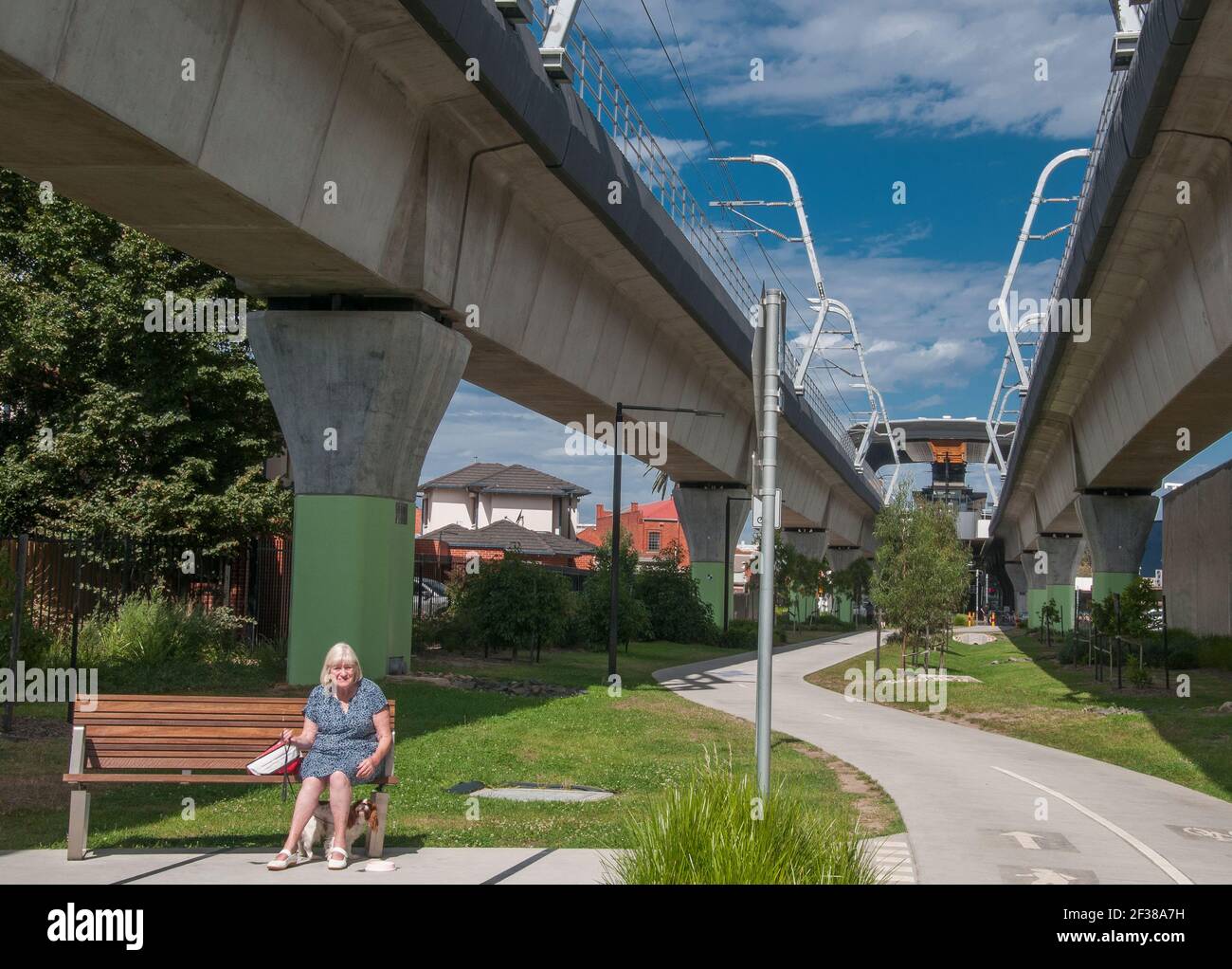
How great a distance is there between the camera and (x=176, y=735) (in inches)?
364

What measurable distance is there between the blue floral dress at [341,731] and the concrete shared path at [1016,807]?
3838 millimetres

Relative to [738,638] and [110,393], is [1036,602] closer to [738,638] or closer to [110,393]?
[738,638]

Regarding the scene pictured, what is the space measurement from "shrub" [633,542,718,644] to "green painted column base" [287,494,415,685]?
78.2 ft

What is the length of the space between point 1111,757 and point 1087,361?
45.2 feet

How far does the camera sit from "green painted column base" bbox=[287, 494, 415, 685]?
18.9m

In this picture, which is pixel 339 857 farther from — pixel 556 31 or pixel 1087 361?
pixel 1087 361

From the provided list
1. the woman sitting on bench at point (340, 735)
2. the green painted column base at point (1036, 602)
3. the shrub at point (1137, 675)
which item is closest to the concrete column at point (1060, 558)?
the green painted column base at point (1036, 602)

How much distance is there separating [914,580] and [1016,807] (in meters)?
21.3

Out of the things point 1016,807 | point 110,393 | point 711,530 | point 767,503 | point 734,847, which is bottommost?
point 1016,807

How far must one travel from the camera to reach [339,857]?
26.9 ft

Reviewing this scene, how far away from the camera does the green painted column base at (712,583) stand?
152 feet

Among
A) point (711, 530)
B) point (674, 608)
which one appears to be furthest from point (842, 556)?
point (674, 608)

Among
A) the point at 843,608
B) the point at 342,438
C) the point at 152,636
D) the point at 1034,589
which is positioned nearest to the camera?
the point at 342,438

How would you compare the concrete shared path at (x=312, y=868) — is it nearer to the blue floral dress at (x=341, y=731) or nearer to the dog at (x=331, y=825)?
the dog at (x=331, y=825)
